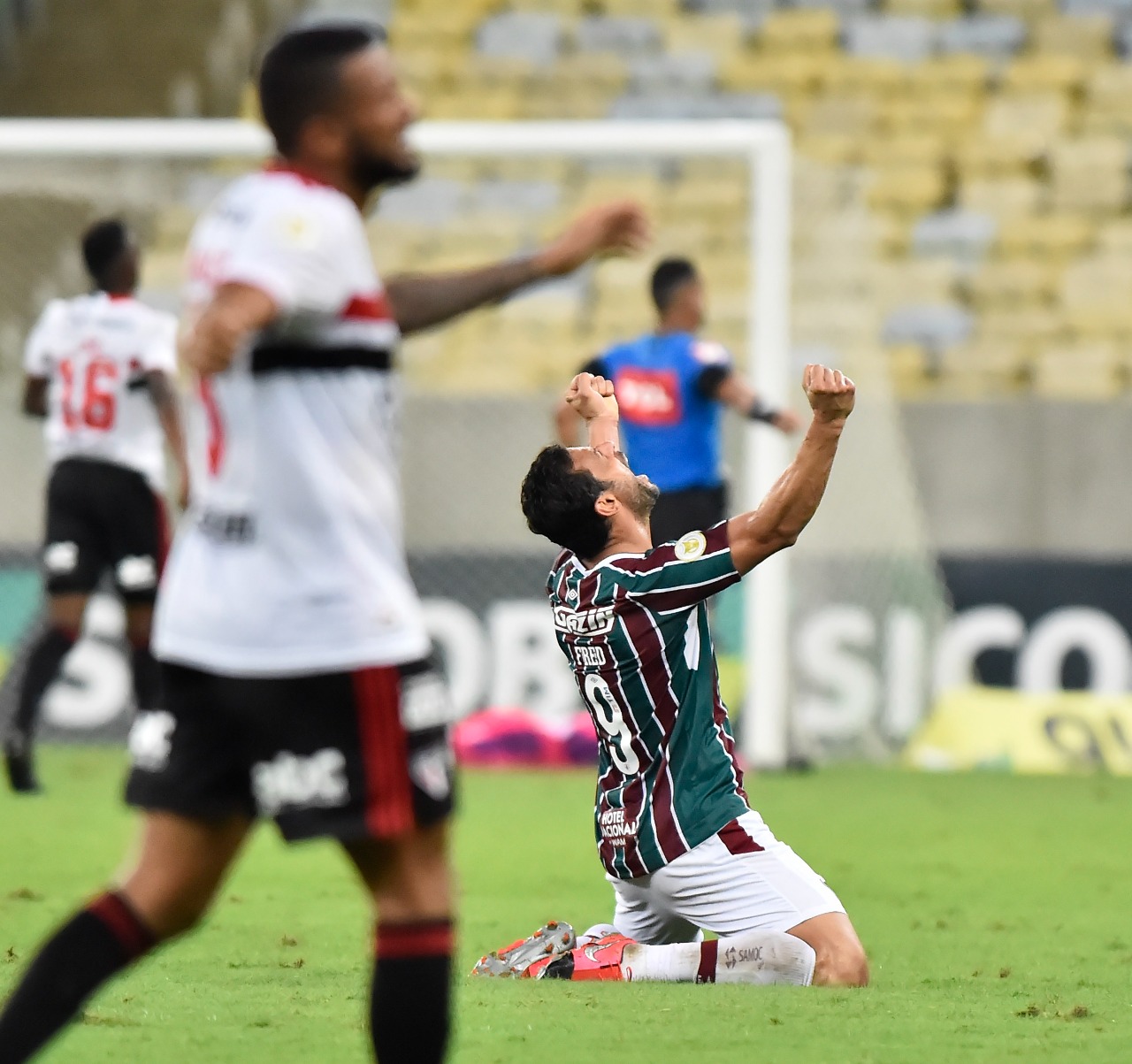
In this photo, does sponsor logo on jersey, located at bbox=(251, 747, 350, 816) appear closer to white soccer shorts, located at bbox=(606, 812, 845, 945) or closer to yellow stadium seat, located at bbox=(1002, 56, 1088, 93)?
white soccer shorts, located at bbox=(606, 812, 845, 945)

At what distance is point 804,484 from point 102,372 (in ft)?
17.3

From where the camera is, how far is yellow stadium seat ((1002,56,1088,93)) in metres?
14.1

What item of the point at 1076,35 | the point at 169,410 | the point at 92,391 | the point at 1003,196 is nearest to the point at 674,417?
the point at 169,410

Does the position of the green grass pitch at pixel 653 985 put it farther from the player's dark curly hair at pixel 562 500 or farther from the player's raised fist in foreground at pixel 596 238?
the player's raised fist in foreground at pixel 596 238

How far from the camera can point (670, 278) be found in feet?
30.1

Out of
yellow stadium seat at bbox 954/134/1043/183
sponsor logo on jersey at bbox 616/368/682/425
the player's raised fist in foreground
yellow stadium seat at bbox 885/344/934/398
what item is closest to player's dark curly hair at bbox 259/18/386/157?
the player's raised fist in foreground

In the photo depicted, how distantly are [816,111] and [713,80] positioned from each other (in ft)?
2.50

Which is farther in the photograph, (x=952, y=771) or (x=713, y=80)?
(x=713, y=80)

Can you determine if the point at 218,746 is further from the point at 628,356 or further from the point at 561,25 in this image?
the point at 561,25

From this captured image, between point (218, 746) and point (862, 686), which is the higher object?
point (218, 746)

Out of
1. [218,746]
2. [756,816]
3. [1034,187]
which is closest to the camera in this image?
[218,746]

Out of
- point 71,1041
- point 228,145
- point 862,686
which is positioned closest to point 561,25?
point 228,145

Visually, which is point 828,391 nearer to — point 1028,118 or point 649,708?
point 649,708

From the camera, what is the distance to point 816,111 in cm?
1414
